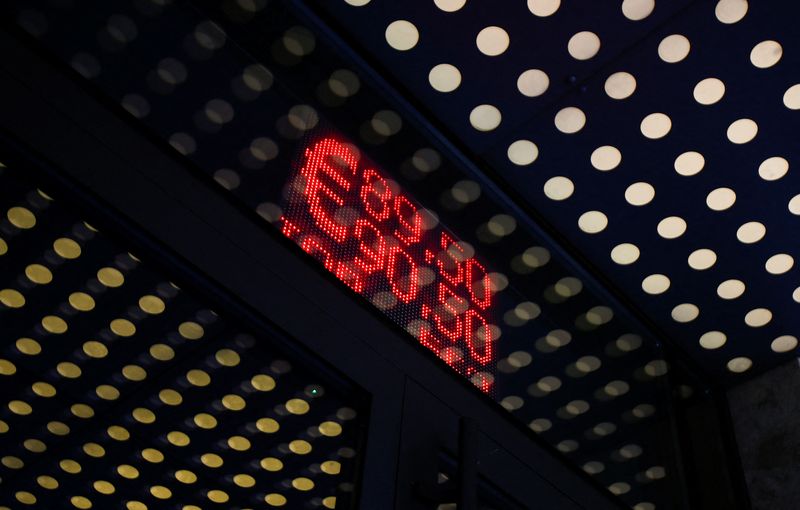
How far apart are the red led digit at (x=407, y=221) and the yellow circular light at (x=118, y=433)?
38.7 inches

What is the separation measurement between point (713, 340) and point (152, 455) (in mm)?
2366

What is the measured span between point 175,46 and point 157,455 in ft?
3.61

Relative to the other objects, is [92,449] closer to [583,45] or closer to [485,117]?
[485,117]

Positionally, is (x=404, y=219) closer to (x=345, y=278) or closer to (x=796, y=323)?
(x=345, y=278)

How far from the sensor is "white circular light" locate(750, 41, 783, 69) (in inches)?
98.7

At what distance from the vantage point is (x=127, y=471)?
2.00 meters

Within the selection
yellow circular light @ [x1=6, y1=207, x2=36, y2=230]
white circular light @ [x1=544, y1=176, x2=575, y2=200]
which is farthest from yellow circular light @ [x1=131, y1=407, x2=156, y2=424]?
white circular light @ [x1=544, y1=176, x2=575, y2=200]

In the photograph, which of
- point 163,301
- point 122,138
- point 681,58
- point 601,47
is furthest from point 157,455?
point 681,58

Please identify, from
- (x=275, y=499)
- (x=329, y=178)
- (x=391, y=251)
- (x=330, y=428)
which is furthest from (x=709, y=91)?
(x=275, y=499)

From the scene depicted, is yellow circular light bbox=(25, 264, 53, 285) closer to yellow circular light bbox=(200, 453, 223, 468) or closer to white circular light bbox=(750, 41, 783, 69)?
yellow circular light bbox=(200, 453, 223, 468)

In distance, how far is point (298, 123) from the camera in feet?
7.88

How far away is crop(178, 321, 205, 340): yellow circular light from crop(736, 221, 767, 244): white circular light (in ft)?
6.67

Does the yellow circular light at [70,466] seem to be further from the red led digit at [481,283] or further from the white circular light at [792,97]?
the white circular light at [792,97]

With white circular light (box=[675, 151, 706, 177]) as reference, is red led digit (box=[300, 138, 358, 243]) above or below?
below
